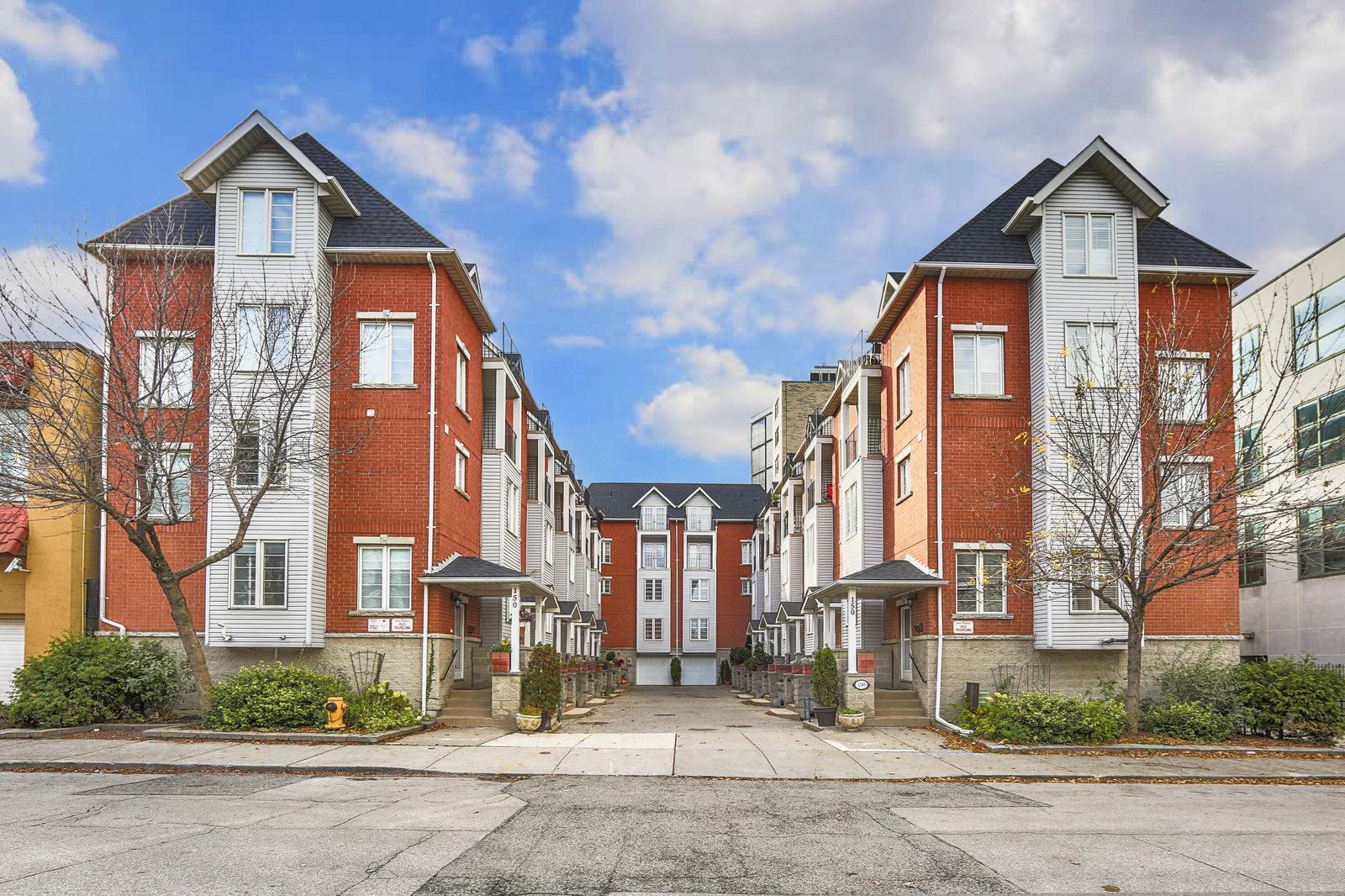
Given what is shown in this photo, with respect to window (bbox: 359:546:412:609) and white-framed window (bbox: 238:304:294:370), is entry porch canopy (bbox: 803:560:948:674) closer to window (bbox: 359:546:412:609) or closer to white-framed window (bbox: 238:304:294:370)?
window (bbox: 359:546:412:609)

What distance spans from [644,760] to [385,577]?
8306mm

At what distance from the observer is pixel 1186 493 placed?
24.0 metres

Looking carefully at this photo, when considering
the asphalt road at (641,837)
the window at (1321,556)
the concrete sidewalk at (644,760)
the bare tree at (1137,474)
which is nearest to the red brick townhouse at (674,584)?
the window at (1321,556)

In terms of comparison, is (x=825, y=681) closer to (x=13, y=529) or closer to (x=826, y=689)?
(x=826, y=689)

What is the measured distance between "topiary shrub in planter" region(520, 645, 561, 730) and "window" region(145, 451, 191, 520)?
7.47 metres

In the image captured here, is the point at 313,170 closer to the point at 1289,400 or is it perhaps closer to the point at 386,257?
the point at 386,257

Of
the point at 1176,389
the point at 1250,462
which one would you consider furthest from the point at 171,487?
the point at 1250,462

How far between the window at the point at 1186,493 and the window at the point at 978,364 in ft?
13.8

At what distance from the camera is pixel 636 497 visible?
7031 centimetres

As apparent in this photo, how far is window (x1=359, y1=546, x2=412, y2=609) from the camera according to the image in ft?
76.8

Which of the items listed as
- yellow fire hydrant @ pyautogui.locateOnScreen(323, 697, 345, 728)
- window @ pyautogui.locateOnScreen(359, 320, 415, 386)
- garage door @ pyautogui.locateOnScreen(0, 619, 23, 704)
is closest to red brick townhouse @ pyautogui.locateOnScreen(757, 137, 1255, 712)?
yellow fire hydrant @ pyautogui.locateOnScreen(323, 697, 345, 728)

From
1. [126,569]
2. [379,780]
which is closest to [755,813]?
[379,780]

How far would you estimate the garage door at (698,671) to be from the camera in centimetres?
6569

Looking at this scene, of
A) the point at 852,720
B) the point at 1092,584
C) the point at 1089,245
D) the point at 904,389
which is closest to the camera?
the point at 1092,584
